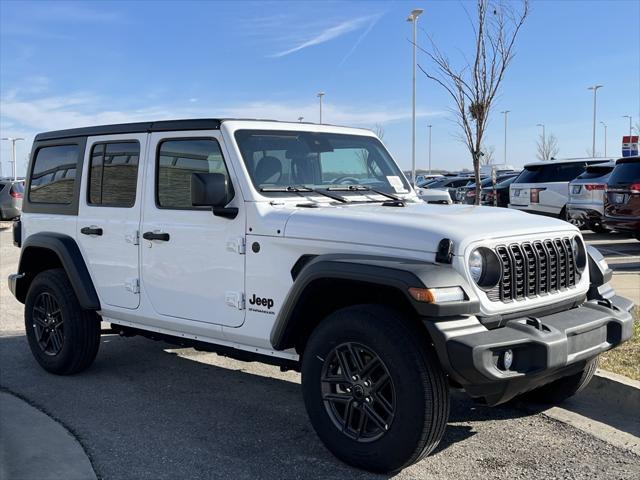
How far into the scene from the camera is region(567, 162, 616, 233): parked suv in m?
13.6

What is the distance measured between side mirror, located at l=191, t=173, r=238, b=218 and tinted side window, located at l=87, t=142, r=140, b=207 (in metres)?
1.08

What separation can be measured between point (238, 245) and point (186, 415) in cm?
137

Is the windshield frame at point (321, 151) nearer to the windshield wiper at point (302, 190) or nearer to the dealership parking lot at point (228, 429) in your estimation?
the windshield wiper at point (302, 190)

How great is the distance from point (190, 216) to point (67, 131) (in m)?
1.95

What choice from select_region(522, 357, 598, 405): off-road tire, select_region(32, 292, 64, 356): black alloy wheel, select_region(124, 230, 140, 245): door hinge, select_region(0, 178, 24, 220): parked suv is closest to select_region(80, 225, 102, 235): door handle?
select_region(124, 230, 140, 245): door hinge

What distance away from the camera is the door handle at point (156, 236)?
476 cm

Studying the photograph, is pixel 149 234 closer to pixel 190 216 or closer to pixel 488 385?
pixel 190 216

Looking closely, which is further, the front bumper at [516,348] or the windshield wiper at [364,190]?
the windshield wiper at [364,190]

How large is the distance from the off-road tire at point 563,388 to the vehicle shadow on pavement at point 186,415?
190mm

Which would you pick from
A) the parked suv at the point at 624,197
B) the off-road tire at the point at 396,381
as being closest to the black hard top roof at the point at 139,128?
the off-road tire at the point at 396,381

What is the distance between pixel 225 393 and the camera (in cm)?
535

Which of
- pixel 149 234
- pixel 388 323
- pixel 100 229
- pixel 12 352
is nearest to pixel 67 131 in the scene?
pixel 100 229

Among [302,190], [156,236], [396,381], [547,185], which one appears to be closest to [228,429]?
[156,236]

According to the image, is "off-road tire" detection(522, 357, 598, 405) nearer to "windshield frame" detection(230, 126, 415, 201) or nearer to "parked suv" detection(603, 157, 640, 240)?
"windshield frame" detection(230, 126, 415, 201)
